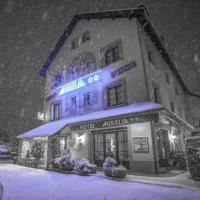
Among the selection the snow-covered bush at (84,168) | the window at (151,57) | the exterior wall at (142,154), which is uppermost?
the window at (151,57)

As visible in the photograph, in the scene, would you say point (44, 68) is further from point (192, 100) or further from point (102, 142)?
point (192, 100)

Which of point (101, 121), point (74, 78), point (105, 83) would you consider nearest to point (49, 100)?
point (74, 78)

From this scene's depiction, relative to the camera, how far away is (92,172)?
10570mm

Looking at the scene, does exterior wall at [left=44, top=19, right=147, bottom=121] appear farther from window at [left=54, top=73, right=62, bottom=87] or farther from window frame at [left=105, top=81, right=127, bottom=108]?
window at [left=54, top=73, right=62, bottom=87]

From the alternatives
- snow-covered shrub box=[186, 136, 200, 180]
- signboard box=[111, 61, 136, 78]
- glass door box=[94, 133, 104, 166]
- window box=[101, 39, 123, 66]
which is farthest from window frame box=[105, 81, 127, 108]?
snow-covered shrub box=[186, 136, 200, 180]

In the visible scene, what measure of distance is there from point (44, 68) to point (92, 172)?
1556 cm

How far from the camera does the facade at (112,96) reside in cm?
1087

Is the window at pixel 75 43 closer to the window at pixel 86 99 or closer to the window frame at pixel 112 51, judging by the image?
the window frame at pixel 112 51

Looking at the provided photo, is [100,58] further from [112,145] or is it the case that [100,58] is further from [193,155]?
[193,155]

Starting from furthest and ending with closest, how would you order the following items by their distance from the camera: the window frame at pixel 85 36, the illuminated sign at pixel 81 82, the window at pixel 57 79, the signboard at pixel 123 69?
the window at pixel 57 79
the window frame at pixel 85 36
the illuminated sign at pixel 81 82
the signboard at pixel 123 69

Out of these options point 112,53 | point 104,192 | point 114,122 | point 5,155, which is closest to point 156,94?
point 114,122

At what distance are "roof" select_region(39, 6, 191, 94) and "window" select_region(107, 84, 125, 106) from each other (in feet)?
18.4

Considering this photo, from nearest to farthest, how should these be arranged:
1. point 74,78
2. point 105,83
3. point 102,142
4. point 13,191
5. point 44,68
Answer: point 13,191
point 102,142
point 105,83
point 74,78
point 44,68

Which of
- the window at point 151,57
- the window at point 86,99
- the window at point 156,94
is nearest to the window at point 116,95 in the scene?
the window at point 86,99
